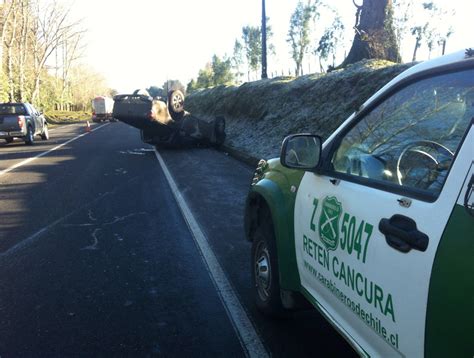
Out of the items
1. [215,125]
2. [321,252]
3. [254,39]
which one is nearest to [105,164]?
[215,125]

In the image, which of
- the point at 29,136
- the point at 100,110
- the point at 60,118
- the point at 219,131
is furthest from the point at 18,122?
the point at 60,118

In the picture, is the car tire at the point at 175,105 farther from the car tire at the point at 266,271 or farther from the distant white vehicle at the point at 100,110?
the distant white vehicle at the point at 100,110

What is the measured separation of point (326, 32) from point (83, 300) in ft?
68.2

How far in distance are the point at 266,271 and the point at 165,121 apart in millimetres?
13390

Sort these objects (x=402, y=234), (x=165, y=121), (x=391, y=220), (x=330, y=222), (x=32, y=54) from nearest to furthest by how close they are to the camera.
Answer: (x=402, y=234) < (x=391, y=220) < (x=330, y=222) < (x=165, y=121) < (x=32, y=54)

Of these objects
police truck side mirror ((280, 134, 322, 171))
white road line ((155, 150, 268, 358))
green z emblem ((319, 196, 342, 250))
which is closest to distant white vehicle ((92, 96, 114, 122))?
white road line ((155, 150, 268, 358))

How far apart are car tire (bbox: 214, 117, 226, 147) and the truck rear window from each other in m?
8.58

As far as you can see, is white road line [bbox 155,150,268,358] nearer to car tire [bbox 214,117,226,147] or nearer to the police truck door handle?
the police truck door handle

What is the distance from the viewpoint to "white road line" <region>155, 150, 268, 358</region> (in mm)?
3436

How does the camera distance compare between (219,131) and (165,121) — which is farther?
(219,131)

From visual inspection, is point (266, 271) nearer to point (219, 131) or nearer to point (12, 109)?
point (219, 131)

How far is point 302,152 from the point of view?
3143 millimetres

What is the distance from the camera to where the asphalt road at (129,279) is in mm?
3467

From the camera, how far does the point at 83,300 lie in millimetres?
4176
